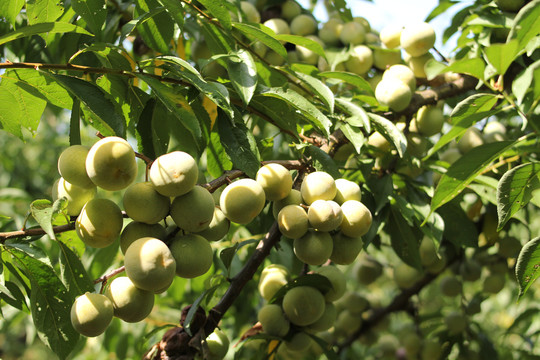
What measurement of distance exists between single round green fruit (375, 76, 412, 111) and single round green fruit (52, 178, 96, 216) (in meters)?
0.86

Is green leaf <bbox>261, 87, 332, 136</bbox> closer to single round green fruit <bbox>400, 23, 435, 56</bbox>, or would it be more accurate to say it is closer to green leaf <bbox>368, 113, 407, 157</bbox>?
green leaf <bbox>368, 113, 407, 157</bbox>

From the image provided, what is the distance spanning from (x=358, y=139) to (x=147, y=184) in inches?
20.0

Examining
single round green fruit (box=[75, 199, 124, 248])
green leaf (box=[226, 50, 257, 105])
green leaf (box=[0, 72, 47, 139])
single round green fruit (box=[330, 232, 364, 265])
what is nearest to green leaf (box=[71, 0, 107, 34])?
green leaf (box=[0, 72, 47, 139])

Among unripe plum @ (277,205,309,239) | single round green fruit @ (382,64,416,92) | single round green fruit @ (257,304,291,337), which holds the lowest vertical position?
single round green fruit @ (257,304,291,337)

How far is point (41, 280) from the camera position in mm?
1051

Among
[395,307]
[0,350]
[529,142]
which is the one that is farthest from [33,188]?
[529,142]

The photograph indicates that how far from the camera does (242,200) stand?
985 millimetres

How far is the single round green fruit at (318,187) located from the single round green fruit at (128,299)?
14.0 inches

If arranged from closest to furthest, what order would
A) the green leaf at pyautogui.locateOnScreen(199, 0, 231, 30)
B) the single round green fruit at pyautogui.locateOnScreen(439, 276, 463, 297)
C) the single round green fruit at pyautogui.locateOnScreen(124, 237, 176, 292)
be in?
the single round green fruit at pyautogui.locateOnScreen(124, 237, 176, 292)
the green leaf at pyautogui.locateOnScreen(199, 0, 231, 30)
the single round green fruit at pyautogui.locateOnScreen(439, 276, 463, 297)

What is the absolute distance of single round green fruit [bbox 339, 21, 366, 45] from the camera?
1.88m

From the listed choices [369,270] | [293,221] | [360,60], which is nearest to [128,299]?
[293,221]

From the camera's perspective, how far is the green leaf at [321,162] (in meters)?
1.17

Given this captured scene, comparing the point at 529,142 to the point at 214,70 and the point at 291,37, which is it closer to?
the point at 291,37

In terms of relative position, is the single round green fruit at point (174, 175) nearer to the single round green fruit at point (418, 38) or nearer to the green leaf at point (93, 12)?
the green leaf at point (93, 12)
